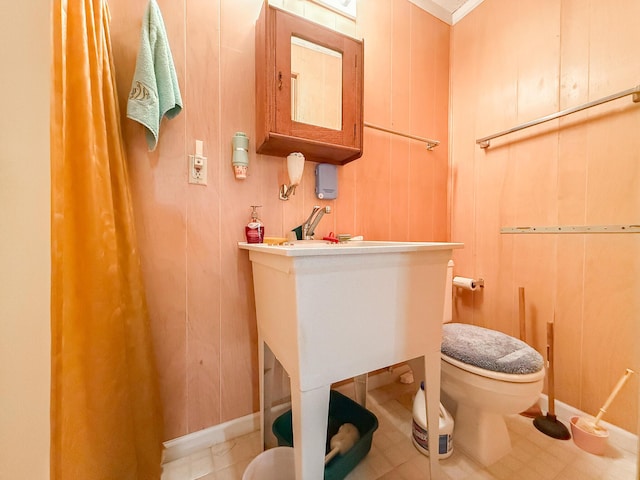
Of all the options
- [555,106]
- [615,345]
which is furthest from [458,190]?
[615,345]

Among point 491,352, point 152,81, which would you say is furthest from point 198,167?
point 491,352

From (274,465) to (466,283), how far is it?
1266 millimetres

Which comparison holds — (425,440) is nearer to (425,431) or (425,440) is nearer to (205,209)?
(425,431)

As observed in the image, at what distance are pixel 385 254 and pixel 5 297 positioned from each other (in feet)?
2.59

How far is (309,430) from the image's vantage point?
0.54m

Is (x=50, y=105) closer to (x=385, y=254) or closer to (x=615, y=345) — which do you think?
(x=385, y=254)

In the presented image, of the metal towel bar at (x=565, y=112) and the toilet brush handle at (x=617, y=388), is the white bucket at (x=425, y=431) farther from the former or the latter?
the metal towel bar at (x=565, y=112)

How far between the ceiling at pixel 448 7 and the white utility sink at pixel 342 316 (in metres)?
1.69

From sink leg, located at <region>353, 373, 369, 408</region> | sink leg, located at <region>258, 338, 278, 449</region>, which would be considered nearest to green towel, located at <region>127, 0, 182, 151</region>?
sink leg, located at <region>258, 338, 278, 449</region>

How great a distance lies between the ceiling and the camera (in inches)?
55.8

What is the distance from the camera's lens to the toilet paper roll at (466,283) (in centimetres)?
133

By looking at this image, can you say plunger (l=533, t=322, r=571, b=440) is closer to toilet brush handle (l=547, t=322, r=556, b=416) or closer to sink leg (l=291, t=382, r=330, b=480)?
toilet brush handle (l=547, t=322, r=556, b=416)

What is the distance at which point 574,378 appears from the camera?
103 cm

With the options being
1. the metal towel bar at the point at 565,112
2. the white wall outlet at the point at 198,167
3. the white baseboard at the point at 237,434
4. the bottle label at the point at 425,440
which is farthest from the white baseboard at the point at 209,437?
the metal towel bar at the point at 565,112
